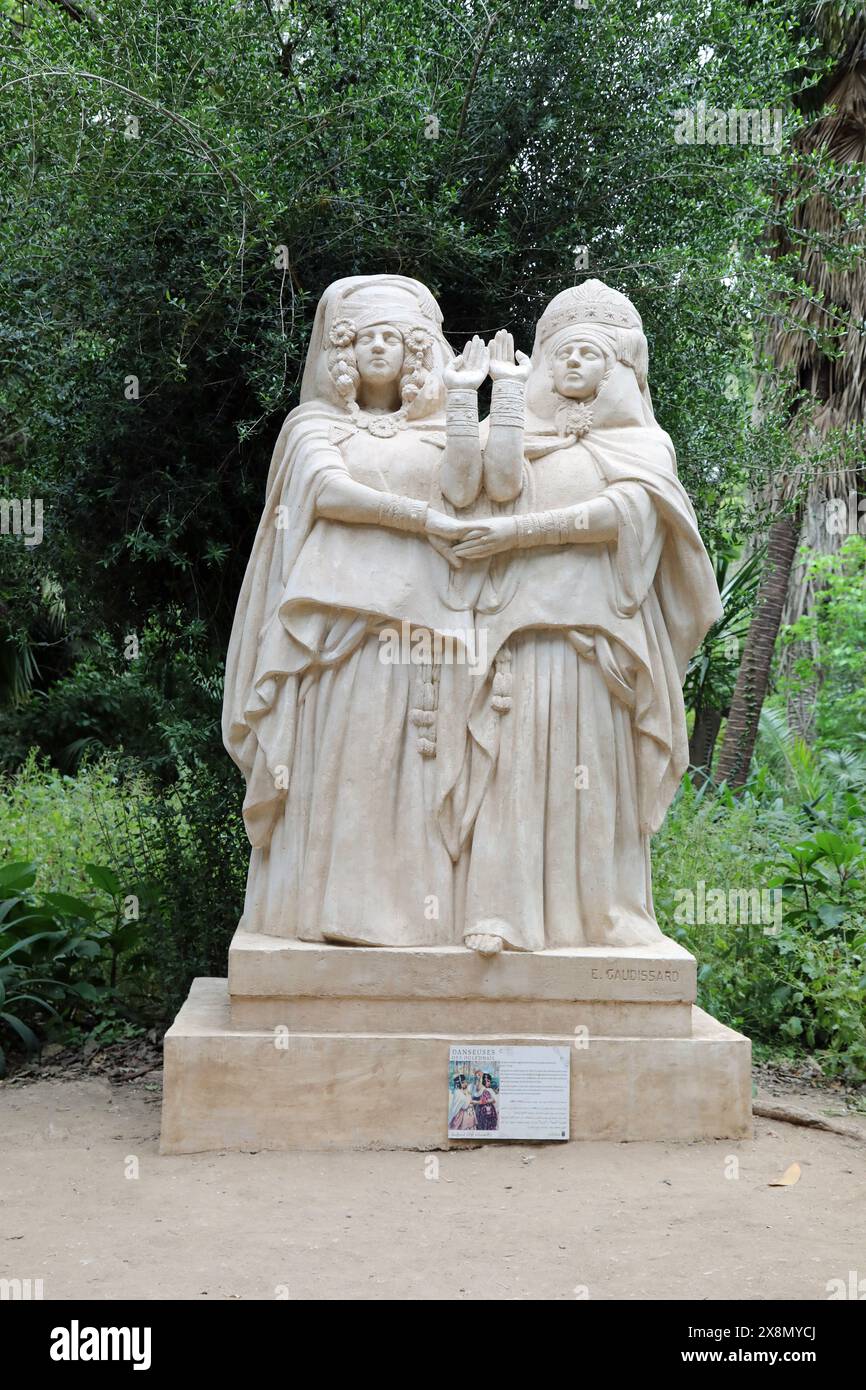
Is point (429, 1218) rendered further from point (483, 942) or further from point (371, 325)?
point (371, 325)

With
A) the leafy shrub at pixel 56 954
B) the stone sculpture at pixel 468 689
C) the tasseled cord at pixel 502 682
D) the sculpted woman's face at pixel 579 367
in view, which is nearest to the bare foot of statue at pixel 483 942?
the stone sculpture at pixel 468 689

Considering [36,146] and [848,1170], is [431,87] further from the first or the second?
[848,1170]

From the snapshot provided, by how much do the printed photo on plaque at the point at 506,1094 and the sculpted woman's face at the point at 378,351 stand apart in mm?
2376

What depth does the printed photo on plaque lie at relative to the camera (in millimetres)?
4598

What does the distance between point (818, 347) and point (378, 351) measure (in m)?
5.77

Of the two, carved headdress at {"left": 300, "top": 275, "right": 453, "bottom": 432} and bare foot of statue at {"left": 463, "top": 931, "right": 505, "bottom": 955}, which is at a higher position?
carved headdress at {"left": 300, "top": 275, "right": 453, "bottom": 432}

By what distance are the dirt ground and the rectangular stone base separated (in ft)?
0.26

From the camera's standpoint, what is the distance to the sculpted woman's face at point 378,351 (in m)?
5.14

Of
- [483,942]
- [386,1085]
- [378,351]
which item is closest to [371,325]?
[378,351]

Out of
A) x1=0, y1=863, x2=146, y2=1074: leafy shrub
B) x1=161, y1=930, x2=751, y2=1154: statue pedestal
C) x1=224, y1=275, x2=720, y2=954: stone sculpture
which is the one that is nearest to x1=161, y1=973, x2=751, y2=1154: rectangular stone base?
x1=161, y1=930, x2=751, y2=1154: statue pedestal

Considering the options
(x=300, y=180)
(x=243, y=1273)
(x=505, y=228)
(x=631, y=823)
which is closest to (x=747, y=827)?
(x=631, y=823)

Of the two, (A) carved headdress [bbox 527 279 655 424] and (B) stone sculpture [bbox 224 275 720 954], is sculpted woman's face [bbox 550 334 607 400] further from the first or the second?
(B) stone sculpture [bbox 224 275 720 954]

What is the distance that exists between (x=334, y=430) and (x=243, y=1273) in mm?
2852

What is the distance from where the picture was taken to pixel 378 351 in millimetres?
5137
